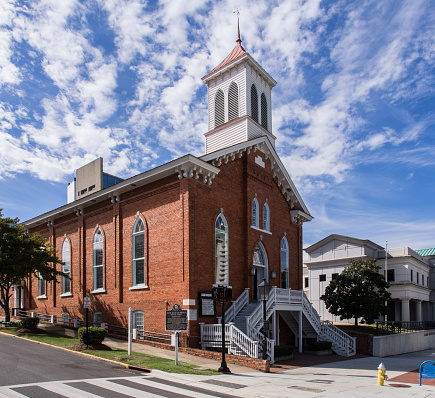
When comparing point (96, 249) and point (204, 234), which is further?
point (96, 249)

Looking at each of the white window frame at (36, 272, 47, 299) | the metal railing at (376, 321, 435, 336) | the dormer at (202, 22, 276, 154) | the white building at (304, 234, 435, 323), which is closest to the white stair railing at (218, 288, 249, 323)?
the dormer at (202, 22, 276, 154)

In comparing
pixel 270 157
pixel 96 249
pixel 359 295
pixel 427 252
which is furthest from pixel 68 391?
pixel 427 252

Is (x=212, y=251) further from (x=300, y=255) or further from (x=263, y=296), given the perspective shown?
(x=300, y=255)

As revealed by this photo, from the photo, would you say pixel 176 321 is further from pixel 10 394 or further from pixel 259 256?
pixel 259 256

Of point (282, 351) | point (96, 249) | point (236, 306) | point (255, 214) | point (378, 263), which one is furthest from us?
point (378, 263)

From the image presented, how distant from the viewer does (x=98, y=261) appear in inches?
1085

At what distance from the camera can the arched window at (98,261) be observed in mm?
27209

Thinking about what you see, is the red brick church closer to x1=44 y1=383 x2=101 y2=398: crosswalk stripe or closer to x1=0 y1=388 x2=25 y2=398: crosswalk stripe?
x1=44 y1=383 x2=101 y2=398: crosswalk stripe

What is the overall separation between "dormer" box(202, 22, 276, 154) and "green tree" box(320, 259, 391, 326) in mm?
11450

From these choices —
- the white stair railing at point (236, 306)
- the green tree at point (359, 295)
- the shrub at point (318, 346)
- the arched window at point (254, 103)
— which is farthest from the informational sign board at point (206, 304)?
the arched window at point (254, 103)

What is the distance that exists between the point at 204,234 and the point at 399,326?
21032 mm

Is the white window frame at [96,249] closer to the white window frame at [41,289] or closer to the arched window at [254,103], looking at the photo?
the white window frame at [41,289]

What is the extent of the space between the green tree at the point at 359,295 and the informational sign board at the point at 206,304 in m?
12.7

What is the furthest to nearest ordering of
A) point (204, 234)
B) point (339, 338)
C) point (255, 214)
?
point (255, 214)
point (339, 338)
point (204, 234)
